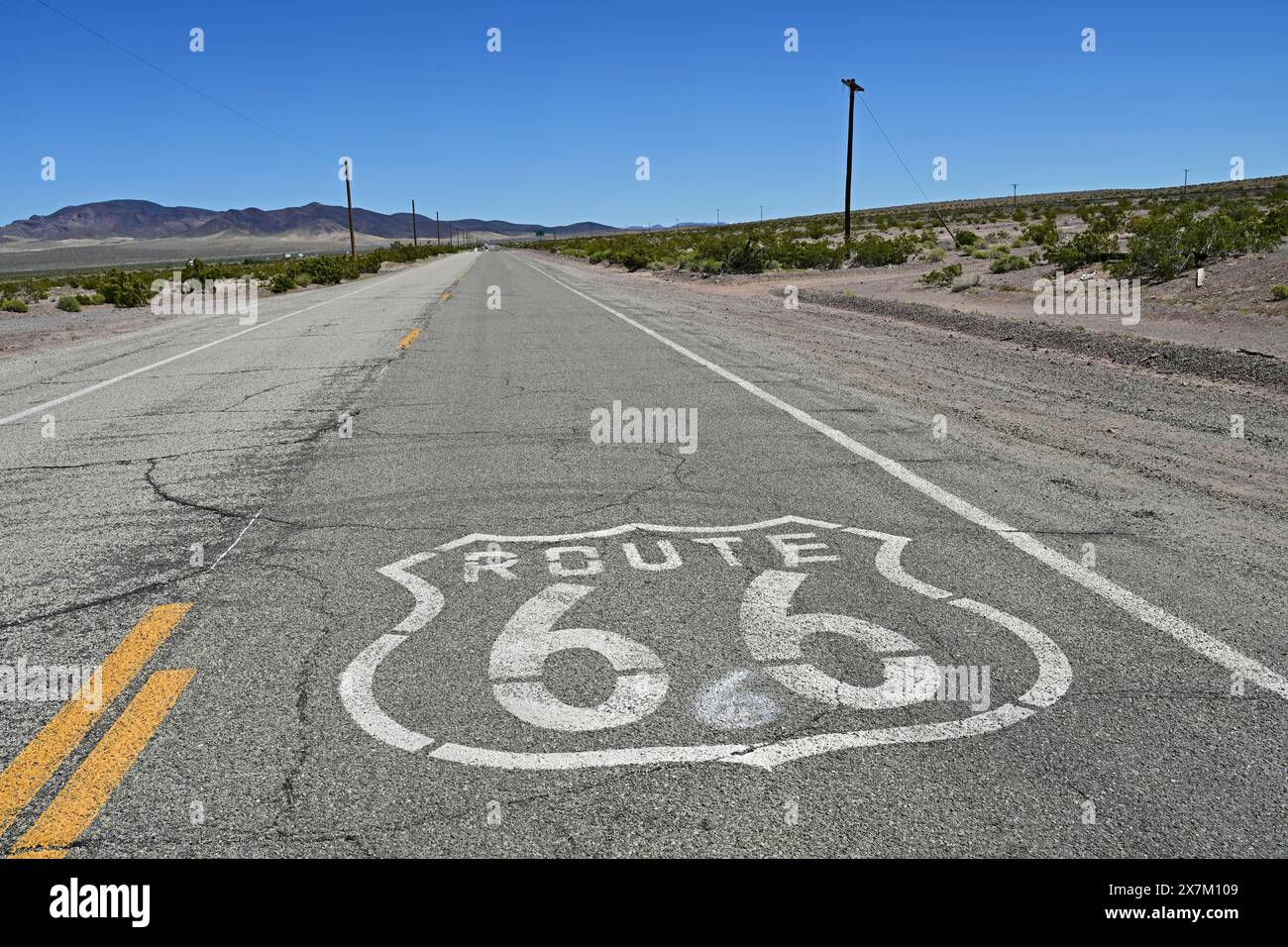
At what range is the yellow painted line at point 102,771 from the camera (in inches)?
107

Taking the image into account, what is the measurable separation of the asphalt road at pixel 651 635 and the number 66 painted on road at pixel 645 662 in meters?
0.02

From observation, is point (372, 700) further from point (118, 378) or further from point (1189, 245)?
point (1189, 245)

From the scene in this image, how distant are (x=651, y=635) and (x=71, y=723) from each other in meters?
2.04

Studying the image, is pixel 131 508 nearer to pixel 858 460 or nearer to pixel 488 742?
pixel 488 742

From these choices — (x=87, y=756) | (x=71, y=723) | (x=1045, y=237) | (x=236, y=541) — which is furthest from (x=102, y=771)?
(x=1045, y=237)

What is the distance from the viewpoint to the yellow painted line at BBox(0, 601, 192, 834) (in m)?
2.97

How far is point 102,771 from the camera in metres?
3.08

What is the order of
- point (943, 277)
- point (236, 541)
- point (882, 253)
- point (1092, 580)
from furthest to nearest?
point (882, 253)
point (943, 277)
point (236, 541)
point (1092, 580)

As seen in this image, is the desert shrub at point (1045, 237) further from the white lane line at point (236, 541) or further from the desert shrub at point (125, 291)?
the white lane line at point (236, 541)

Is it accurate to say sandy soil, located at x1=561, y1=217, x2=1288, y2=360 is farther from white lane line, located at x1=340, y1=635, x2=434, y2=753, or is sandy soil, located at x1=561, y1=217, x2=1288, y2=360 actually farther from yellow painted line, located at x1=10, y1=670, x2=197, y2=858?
yellow painted line, located at x1=10, y1=670, x2=197, y2=858

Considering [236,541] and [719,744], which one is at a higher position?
[236,541]
